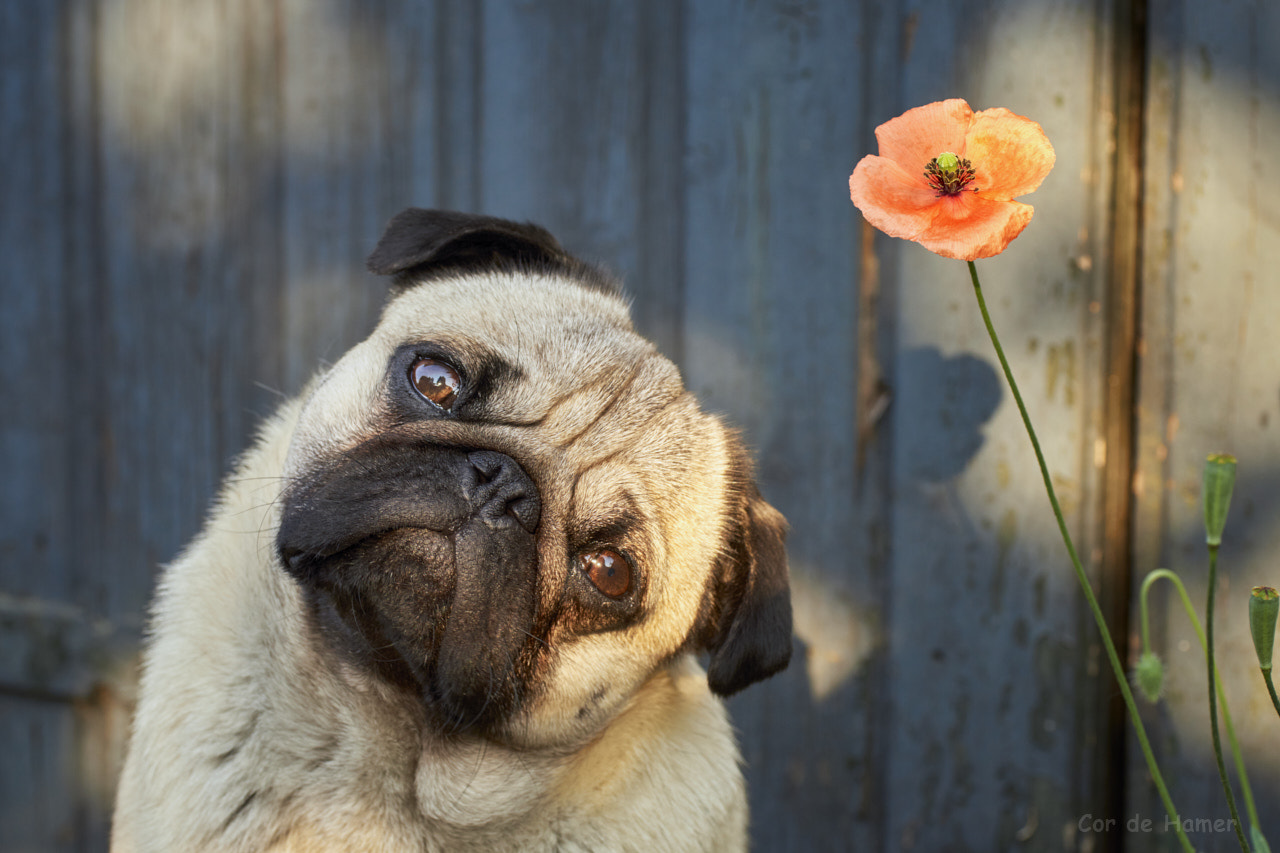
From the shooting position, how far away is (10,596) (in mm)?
3150

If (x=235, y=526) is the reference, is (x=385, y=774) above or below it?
below

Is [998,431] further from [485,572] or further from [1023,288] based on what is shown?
[485,572]

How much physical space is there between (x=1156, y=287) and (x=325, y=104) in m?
2.56

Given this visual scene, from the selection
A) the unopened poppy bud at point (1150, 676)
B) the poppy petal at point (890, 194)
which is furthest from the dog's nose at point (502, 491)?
the unopened poppy bud at point (1150, 676)

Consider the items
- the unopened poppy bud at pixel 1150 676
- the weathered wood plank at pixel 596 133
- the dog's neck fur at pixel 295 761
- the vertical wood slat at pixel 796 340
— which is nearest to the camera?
the unopened poppy bud at pixel 1150 676

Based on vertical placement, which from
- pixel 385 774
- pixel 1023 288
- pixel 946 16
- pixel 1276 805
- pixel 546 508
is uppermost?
pixel 946 16

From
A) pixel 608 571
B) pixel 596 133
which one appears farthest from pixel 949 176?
pixel 596 133

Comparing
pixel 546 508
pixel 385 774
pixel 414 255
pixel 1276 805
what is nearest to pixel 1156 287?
pixel 1276 805

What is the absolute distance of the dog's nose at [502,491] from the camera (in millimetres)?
1462

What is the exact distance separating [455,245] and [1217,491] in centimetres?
160

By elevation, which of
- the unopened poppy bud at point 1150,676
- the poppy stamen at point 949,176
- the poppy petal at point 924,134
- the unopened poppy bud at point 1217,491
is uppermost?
the poppy petal at point 924,134

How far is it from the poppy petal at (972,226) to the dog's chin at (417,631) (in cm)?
94

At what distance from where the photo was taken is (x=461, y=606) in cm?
143

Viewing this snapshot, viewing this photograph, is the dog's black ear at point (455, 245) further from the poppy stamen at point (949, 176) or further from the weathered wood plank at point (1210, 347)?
the weathered wood plank at point (1210, 347)
